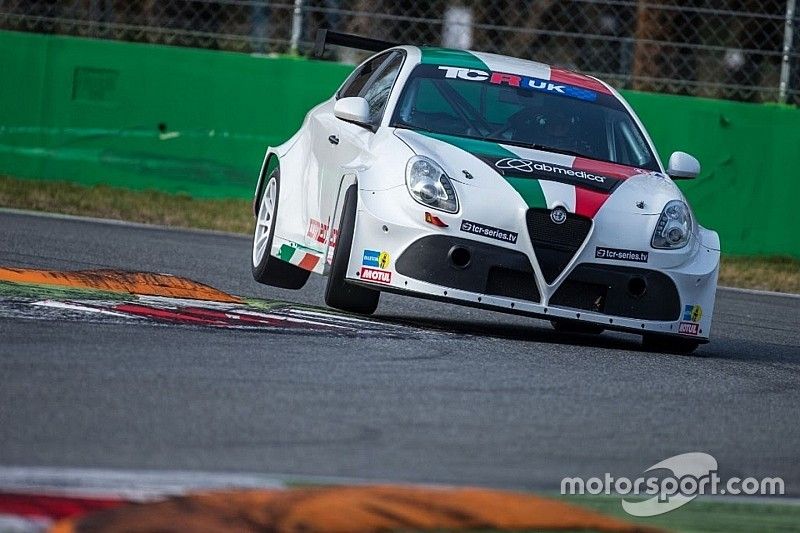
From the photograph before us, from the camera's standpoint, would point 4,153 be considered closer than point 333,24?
Yes

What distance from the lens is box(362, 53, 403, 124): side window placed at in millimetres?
8289

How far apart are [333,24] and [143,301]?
1212 centimetres

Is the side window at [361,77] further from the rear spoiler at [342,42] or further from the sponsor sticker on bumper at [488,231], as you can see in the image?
the sponsor sticker on bumper at [488,231]

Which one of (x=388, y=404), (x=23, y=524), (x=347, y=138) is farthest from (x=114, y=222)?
(x=23, y=524)

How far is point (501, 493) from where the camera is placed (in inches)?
157

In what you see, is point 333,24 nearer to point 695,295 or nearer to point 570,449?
point 695,295

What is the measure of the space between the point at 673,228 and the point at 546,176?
2.24ft

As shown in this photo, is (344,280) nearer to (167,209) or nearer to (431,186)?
(431,186)

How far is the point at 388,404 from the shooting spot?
528 centimetres

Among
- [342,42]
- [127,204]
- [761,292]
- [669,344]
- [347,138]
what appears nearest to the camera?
[669,344]

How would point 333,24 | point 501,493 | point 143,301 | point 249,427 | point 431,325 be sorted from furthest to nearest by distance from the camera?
point 333,24, point 431,325, point 143,301, point 249,427, point 501,493

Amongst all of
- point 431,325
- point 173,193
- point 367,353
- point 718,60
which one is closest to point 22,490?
point 367,353
